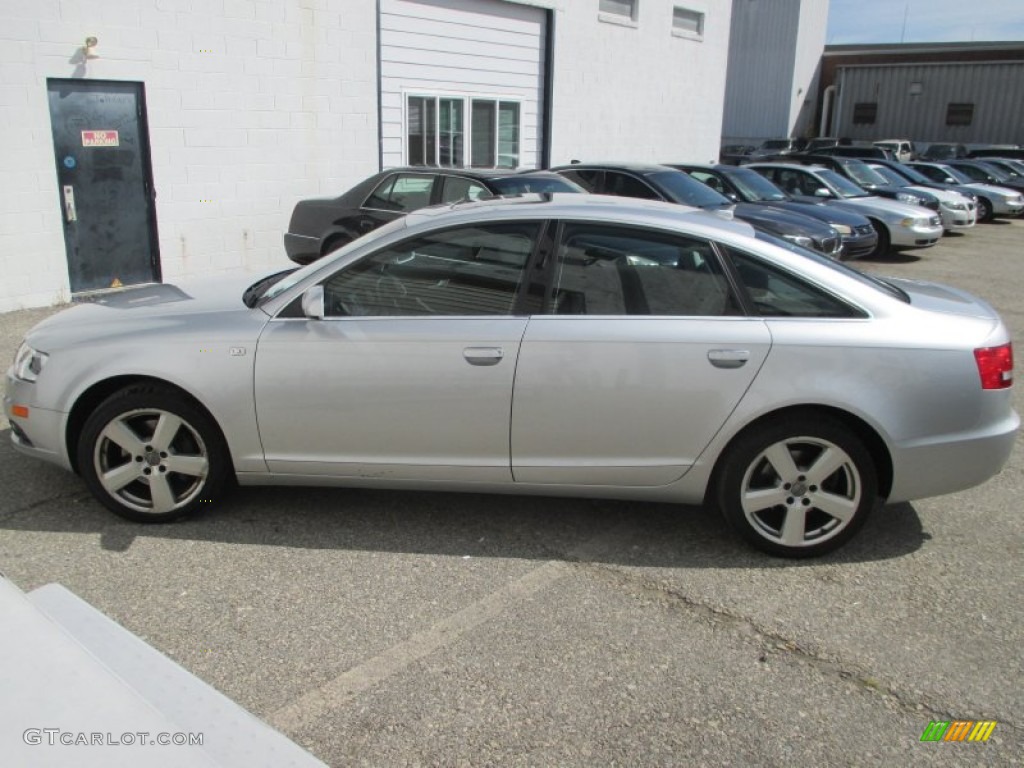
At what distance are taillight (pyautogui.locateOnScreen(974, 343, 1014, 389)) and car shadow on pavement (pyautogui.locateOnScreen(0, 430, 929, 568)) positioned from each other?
0.87 m

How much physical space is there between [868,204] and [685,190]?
5.55m

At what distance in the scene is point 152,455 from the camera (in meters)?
4.19

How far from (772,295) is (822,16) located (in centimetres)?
4484

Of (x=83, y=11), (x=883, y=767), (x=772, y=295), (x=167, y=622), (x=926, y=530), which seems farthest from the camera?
(x=83, y=11)

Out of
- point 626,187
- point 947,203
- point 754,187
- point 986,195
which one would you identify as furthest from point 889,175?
point 626,187

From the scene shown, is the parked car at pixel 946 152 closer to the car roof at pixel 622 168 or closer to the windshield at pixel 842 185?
the windshield at pixel 842 185

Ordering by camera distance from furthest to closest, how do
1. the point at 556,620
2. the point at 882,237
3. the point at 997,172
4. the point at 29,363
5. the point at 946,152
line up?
the point at 946,152
the point at 997,172
the point at 882,237
the point at 29,363
the point at 556,620

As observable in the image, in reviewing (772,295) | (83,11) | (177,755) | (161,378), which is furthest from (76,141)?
(177,755)

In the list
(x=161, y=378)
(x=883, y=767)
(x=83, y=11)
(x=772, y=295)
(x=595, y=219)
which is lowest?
(x=883, y=767)

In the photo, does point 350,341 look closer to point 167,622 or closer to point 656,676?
point 167,622

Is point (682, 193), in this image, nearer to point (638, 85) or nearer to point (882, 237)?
point (882, 237)

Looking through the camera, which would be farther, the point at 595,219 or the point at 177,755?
the point at 595,219

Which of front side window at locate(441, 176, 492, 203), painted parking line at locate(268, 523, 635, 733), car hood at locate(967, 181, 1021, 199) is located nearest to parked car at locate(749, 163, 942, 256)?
front side window at locate(441, 176, 492, 203)

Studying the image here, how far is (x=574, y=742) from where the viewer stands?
283 cm
